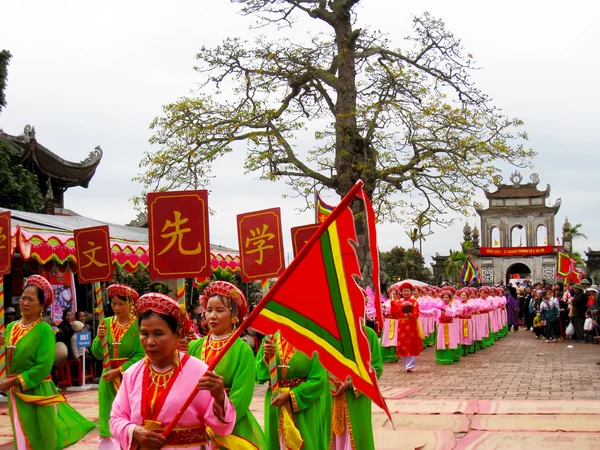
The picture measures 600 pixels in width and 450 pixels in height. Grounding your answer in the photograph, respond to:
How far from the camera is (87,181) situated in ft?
78.6

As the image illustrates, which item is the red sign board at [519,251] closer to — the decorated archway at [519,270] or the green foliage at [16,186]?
the decorated archway at [519,270]

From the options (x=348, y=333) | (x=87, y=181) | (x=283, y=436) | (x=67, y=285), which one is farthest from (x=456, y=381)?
(x=87, y=181)

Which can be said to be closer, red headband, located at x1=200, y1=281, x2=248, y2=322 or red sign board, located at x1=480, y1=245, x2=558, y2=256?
red headband, located at x1=200, y1=281, x2=248, y2=322

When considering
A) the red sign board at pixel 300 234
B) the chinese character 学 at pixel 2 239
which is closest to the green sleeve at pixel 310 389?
the red sign board at pixel 300 234

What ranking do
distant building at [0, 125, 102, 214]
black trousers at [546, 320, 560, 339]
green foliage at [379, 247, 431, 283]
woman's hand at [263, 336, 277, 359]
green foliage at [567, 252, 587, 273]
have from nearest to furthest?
woman's hand at [263, 336, 277, 359] → distant building at [0, 125, 102, 214] → black trousers at [546, 320, 560, 339] → green foliage at [379, 247, 431, 283] → green foliage at [567, 252, 587, 273]

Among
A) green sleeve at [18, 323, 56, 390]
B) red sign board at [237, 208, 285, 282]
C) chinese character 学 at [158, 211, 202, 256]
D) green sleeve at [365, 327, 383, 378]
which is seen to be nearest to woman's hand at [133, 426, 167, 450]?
green sleeve at [365, 327, 383, 378]

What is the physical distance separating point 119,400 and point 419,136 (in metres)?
15.9

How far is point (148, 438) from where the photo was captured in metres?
3.75

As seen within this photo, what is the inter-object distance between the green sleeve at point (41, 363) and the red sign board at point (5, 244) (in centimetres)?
275

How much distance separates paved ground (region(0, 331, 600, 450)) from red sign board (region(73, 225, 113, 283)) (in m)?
1.85

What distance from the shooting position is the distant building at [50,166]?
830 inches

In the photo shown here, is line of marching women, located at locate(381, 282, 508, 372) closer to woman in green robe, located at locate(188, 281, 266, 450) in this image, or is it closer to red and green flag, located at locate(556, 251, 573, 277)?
red and green flag, located at locate(556, 251, 573, 277)

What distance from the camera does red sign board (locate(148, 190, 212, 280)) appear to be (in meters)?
7.01

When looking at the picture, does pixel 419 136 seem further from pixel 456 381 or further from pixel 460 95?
pixel 456 381
